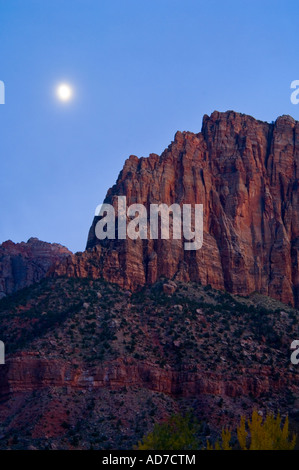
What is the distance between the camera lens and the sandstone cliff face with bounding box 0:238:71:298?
133 metres

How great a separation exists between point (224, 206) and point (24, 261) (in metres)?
43.6

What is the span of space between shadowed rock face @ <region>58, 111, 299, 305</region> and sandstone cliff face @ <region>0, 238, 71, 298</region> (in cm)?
2800

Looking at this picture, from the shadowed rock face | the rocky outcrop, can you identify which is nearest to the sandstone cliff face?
the shadowed rock face

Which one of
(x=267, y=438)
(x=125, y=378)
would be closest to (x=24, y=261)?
(x=125, y=378)

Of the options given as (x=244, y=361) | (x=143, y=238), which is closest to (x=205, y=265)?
(x=143, y=238)

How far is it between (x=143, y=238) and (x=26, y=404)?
36.0m

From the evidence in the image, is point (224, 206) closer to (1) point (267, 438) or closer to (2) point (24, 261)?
(2) point (24, 261)

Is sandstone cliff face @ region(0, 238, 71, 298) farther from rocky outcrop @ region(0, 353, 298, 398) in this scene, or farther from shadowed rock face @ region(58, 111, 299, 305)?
rocky outcrop @ region(0, 353, 298, 398)

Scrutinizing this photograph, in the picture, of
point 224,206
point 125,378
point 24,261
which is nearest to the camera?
point 125,378

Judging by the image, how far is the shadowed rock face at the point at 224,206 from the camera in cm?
10344

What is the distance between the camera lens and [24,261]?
138m
